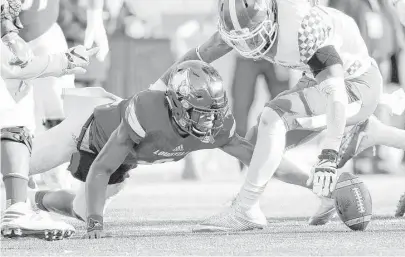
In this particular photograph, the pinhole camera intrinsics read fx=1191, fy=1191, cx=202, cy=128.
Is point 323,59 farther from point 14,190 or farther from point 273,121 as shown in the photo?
point 14,190

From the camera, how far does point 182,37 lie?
39.0 ft

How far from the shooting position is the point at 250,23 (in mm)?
5656

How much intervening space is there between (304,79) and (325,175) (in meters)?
0.90

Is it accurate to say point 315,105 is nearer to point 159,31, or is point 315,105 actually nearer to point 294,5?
point 294,5

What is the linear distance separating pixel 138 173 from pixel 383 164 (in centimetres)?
243

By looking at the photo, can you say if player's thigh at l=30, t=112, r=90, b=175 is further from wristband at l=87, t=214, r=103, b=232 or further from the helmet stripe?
the helmet stripe

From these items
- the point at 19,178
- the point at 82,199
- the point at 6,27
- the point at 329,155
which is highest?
the point at 6,27

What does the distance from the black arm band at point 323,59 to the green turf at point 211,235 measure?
778 mm

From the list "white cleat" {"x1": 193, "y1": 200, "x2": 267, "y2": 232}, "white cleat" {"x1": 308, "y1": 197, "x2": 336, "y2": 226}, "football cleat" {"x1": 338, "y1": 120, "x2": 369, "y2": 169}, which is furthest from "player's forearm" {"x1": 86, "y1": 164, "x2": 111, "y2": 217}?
"football cleat" {"x1": 338, "y1": 120, "x2": 369, "y2": 169}

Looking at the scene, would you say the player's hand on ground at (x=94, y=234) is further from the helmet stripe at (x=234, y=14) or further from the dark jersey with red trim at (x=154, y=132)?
the helmet stripe at (x=234, y=14)

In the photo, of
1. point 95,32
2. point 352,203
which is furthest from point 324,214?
point 95,32

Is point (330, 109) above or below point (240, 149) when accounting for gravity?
above

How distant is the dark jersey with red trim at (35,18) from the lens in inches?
291

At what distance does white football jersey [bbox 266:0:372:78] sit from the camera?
223 inches
